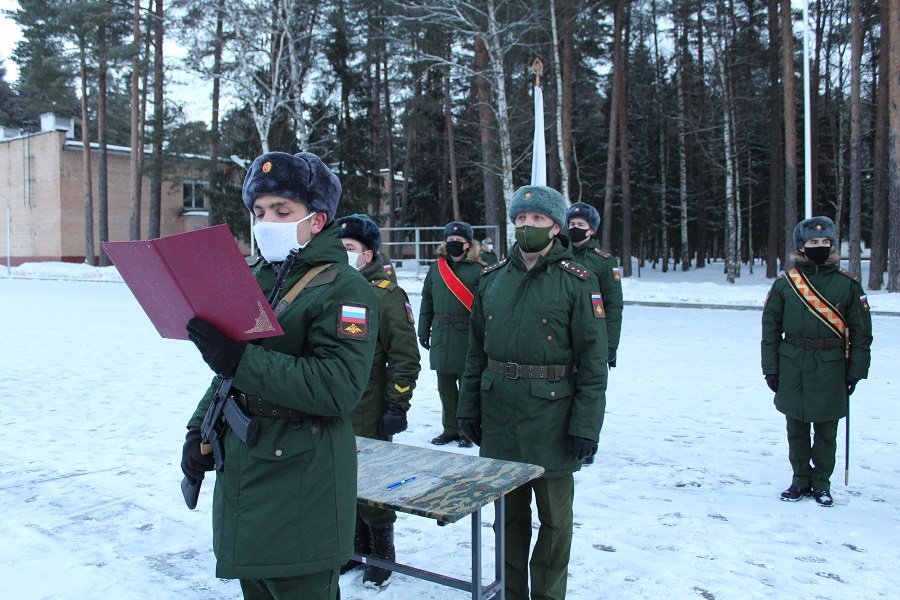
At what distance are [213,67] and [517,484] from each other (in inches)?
1142

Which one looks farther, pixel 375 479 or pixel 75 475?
pixel 75 475

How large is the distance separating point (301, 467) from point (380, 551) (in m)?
2.01

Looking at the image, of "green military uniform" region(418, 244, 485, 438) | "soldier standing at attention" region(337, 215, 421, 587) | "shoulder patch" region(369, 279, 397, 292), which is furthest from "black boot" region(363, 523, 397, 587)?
"green military uniform" region(418, 244, 485, 438)

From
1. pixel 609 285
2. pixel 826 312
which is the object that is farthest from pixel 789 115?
pixel 826 312

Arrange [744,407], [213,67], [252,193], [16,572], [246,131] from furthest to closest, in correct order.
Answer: [246,131]
[213,67]
[744,407]
[16,572]
[252,193]

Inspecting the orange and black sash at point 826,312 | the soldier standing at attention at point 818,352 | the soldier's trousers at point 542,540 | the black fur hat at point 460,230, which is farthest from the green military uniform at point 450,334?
the soldier's trousers at point 542,540

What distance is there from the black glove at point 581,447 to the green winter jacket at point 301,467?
138 centimetres

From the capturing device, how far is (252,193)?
235 centimetres

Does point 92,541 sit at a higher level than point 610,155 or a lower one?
lower

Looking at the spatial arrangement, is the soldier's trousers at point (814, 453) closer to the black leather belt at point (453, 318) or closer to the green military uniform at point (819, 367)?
the green military uniform at point (819, 367)

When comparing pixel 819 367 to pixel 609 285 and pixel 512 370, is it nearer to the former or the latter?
pixel 609 285

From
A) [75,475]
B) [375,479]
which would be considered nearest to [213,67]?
[75,475]

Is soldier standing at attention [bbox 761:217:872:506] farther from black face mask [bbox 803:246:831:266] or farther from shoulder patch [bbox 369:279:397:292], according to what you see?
shoulder patch [bbox 369:279:397:292]

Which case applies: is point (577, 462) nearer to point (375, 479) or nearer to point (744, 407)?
point (375, 479)
